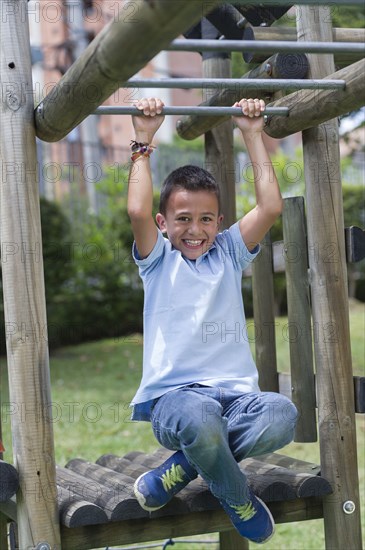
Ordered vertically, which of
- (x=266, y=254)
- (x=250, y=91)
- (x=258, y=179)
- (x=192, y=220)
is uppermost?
(x=250, y=91)

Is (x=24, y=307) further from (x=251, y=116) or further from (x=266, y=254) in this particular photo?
(x=266, y=254)

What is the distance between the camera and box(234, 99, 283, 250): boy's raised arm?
9.61ft

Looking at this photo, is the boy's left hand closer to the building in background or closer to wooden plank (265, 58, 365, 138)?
wooden plank (265, 58, 365, 138)

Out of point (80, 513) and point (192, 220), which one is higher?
point (192, 220)

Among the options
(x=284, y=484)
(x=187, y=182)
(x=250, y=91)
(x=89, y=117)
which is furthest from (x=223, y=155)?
(x=89, y=117)

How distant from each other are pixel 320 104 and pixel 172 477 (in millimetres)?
1344

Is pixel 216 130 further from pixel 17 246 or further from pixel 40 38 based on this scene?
pixel 40 38

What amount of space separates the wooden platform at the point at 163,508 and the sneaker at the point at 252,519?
16 centimetres

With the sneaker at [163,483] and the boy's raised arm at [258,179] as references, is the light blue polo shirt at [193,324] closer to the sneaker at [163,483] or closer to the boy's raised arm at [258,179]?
the boy's raised arm at [258,179]

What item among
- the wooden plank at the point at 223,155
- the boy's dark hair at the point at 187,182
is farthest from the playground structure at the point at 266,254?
the wooden plank at the point at 223,155

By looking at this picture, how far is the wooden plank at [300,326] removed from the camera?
10.9ft

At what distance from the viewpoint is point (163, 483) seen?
277 cm

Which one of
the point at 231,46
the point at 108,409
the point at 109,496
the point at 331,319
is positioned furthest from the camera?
the point at 108,409

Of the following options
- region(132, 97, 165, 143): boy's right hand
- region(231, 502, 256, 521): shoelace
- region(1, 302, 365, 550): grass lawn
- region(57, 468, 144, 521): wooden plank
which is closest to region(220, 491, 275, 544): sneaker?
region(231, 502, 256, 521): shoelace
